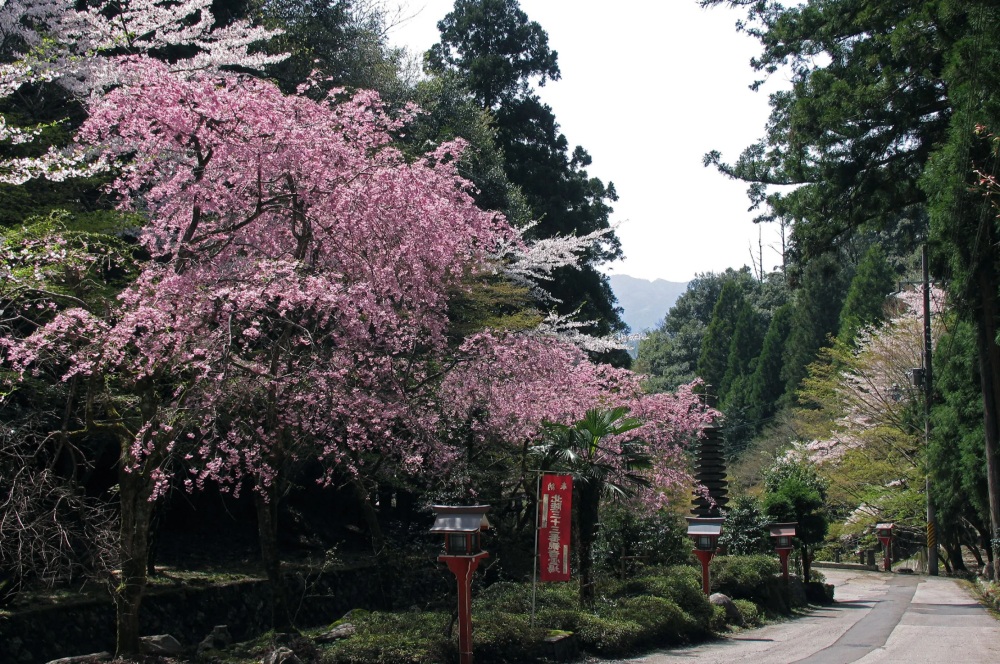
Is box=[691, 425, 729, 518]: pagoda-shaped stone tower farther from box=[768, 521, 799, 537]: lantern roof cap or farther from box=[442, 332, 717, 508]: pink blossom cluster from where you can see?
box=[768, 521, 799, 537]: lantern roof cap

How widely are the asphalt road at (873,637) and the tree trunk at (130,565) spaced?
5.62m

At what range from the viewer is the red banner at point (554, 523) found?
11.1 meters

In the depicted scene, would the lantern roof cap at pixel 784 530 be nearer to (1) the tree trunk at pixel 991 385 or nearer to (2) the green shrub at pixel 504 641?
(1) the tree trunk at pixel 991 385

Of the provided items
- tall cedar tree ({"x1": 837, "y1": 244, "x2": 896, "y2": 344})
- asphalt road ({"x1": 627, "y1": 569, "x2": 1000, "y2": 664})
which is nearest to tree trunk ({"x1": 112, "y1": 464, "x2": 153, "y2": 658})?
asphalt road ({"x1": 627, "y1": 569, "x2": 1000, "y2": 664})

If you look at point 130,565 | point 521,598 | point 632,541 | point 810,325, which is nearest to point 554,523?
point 521,598

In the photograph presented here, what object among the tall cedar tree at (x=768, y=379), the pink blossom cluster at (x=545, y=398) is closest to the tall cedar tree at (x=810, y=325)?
the tall cedar tree at (x=768, y=379)

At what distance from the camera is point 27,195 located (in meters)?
12.3

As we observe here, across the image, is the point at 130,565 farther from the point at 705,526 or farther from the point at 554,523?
the point at 705,526

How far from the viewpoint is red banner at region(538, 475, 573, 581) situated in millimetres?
11086

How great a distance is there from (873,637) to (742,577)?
3.94m

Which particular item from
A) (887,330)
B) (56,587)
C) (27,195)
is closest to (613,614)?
(56,587)

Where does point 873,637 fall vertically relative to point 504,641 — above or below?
below

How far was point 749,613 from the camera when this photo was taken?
49.4 ft

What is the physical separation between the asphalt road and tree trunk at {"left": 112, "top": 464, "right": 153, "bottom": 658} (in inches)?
221
